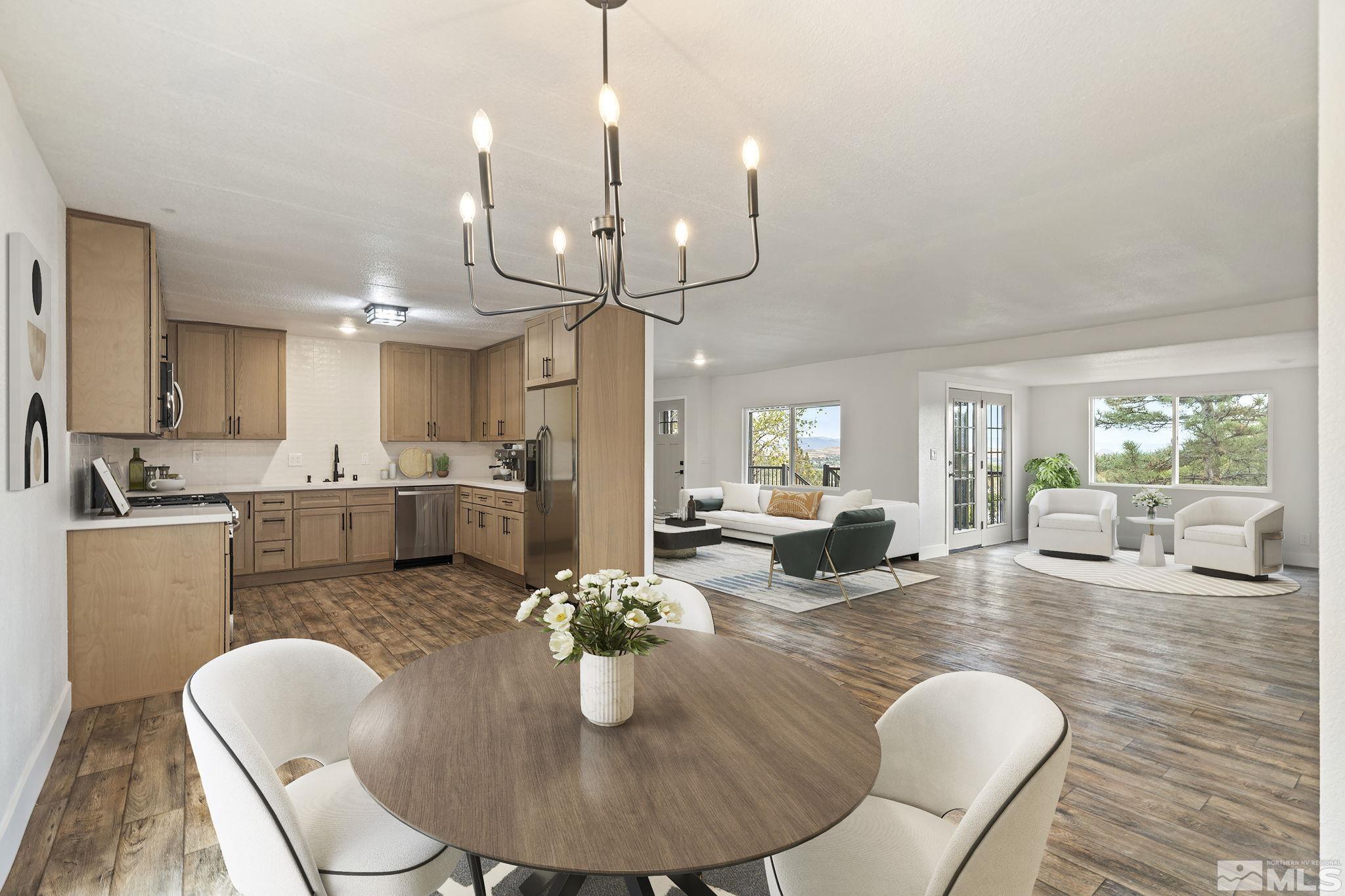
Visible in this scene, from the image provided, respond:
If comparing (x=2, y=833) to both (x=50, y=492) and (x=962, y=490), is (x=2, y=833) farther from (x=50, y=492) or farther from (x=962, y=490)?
(x=962, y=490)

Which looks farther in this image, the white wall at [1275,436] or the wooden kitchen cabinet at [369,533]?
the white wall at [1275,436]

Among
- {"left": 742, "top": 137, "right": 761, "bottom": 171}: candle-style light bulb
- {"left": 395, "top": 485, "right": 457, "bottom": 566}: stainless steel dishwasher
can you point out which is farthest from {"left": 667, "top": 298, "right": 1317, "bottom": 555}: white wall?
{"left": 742, "top": 137, "right": 761, "bottom": 171}: candle-style light bulb

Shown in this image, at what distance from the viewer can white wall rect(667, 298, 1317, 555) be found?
5.00 metres

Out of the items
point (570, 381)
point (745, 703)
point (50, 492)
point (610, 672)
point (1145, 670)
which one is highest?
point (570, 381)

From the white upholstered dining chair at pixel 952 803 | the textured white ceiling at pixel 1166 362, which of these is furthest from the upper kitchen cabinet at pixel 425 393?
the white upholstered dining chair at pixel 952 803

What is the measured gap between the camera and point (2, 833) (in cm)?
190

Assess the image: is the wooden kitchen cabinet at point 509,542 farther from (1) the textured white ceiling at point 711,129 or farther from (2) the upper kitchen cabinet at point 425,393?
(1) the textured white ceiling at point 711,129

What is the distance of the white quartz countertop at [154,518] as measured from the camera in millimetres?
3146

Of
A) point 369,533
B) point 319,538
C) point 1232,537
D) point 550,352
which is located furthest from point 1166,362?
point 319,538

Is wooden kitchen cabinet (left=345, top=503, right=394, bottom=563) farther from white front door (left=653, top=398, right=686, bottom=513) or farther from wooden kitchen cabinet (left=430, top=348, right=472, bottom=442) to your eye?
white front door (left=653, top=398, right=686, bottom=513)

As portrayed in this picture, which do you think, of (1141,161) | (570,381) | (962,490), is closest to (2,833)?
(570,381)

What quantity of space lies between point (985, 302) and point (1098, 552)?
14.1 ft

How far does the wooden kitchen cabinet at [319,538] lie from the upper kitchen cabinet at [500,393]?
1.61 meters

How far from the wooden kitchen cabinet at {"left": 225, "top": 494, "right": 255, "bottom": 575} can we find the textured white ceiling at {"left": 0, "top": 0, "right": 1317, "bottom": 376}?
2518 millimetres
